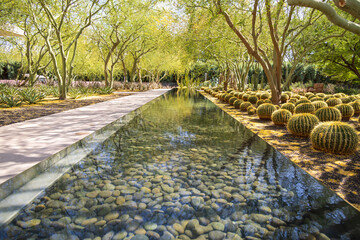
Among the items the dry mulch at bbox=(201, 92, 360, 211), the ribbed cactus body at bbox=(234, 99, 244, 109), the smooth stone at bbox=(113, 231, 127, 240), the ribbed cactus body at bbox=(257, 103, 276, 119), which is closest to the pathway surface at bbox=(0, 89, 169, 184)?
the smooth stone at bbox=(113, 231, 127, 240)

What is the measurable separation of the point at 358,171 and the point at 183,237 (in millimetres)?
3281

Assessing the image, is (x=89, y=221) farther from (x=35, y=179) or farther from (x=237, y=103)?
(x=237, y=103)

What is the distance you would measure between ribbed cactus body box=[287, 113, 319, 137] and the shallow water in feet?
6.24

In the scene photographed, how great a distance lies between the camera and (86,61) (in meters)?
34.5

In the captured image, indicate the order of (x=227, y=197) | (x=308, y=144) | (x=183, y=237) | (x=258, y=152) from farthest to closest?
(x=308, y=144) < (x=258, y=152) < (x=227, y=197) < (x=183, y=237)

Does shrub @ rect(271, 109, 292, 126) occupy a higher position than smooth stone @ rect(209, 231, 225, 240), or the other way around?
shrub @ rect(271, 109, 292, 126)

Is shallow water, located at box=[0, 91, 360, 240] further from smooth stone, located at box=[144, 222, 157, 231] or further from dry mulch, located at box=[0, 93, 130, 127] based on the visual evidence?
dry mulch, located at box=[0, 93, 130, 127]

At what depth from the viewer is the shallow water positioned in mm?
2420

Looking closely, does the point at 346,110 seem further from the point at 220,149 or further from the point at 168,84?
the point at 168,84

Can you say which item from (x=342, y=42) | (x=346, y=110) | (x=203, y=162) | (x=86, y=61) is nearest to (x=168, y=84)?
(x=86, y=61)

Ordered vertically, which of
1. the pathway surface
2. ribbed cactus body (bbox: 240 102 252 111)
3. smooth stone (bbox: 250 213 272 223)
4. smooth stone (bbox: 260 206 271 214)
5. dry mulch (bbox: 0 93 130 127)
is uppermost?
ribbed cactus body (bbox: 240 102 252 111)

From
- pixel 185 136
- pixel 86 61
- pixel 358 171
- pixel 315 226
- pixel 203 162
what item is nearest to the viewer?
pixel 315 226

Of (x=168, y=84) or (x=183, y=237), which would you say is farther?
(x=168, y=84)

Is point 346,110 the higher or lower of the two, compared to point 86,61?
lower
